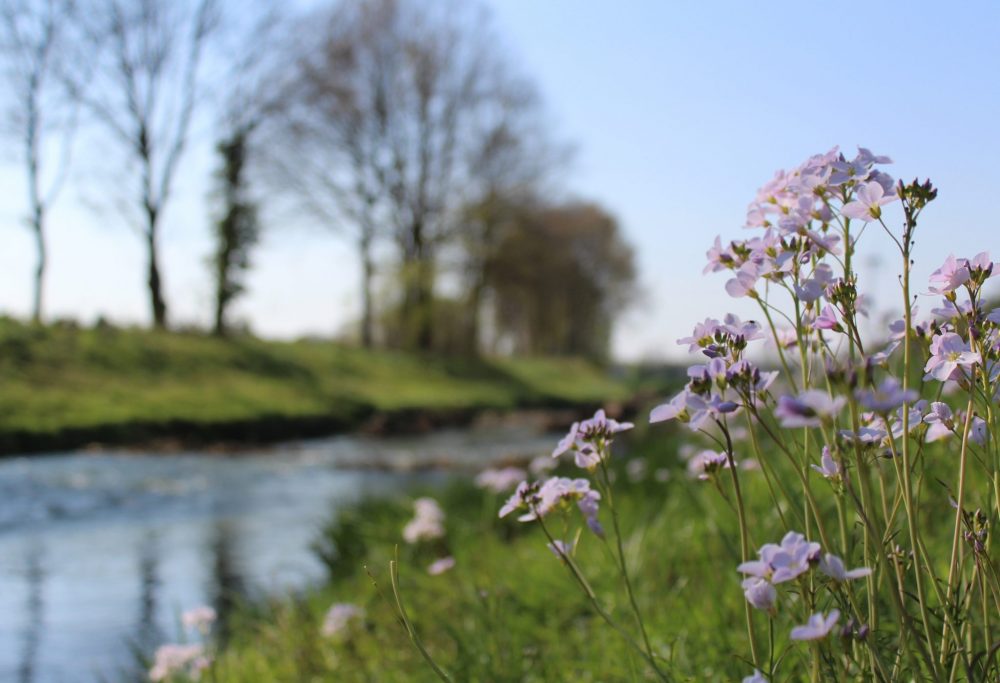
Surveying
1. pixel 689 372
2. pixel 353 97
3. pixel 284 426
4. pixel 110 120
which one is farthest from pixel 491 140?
pixel 689 372

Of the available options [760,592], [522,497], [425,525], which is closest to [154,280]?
[425,525]

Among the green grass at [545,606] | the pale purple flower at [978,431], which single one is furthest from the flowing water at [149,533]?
the pale purple flower at [978,431]

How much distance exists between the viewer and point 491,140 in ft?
83.2

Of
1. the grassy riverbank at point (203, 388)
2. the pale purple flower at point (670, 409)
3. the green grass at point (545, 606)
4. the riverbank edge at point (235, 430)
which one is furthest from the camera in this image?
the grassy riverbank at point (203, 388)

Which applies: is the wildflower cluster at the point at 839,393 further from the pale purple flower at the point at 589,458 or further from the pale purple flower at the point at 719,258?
the pale purple flower at the point at 589,458

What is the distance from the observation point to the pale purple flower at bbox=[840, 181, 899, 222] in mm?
1343

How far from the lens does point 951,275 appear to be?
4.61 feet

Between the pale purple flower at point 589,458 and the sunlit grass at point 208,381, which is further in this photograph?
the sunlit grass at point 208,381

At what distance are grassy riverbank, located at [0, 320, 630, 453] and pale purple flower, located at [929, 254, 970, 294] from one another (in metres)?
11.0

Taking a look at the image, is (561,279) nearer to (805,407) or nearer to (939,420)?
(939,420)

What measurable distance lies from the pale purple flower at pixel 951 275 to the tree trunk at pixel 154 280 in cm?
1920

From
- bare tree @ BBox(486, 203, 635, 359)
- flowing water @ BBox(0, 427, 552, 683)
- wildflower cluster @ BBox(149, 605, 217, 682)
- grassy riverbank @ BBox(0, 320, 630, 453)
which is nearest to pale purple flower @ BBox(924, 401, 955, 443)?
wildflower cluster @ BBox(149, 605, 217, 682)

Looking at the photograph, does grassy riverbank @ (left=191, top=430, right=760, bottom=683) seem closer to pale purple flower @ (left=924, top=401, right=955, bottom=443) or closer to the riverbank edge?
pale purple flower @ (left=924, top=401, right=955, bottom=443)

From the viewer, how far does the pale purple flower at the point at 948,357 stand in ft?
4.40
